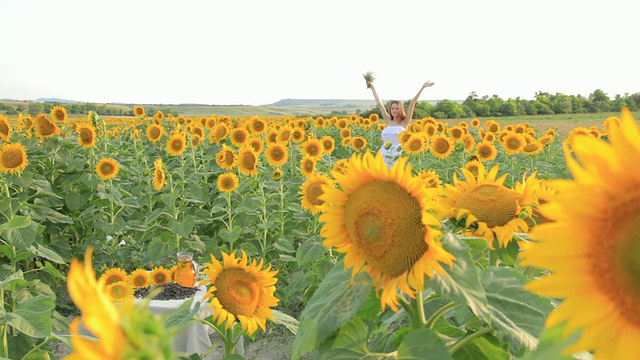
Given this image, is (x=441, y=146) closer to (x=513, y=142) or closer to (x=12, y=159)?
(x=513, y=142)

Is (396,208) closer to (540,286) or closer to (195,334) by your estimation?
(540,286)

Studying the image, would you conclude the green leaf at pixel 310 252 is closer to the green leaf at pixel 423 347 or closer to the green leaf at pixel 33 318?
the green leaf at pixel 33 318

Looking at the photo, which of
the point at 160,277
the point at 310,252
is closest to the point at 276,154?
the point at 310,252

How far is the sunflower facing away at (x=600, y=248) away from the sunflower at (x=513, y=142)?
7.59 meters

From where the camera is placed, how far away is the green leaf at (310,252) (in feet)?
13.9

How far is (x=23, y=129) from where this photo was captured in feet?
26.4

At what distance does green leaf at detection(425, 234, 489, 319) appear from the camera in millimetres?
A: 1104

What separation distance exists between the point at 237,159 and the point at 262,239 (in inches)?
36.2

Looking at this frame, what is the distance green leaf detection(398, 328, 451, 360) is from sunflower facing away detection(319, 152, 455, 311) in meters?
0.07

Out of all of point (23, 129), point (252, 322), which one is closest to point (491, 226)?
point (252, 322)

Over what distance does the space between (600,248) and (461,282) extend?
0.50 meters

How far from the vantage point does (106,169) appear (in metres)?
5.80

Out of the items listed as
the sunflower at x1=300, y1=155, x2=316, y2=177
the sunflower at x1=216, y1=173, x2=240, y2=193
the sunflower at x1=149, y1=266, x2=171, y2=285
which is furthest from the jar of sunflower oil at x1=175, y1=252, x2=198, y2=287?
the sunflower at x1=300, y1=155, x2=316, y2=177

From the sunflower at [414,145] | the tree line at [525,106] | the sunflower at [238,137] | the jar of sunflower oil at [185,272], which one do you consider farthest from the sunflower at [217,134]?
the tree line at [525,106]
